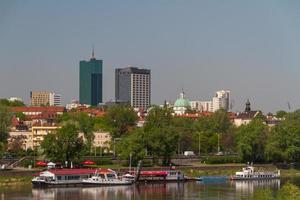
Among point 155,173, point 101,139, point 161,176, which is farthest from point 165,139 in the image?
point 101,139

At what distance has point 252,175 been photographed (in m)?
85.6

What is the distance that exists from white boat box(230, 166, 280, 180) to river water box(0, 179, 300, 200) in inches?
224

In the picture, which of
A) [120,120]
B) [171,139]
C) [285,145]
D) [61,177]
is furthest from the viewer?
[120,120]

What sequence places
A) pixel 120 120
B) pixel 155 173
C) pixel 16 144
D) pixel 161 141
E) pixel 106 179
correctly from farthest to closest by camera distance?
pixel 120 120, pixel 16 144, pixel 161 141, pixel 155 173, pixel 106 179

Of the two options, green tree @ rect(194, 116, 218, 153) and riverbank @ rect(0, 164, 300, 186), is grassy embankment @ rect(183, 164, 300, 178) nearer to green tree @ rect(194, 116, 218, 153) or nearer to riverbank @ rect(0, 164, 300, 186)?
riverbank @ rect(0, 164, 300, 186)

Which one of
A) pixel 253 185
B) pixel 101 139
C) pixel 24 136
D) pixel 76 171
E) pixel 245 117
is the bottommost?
pixel 253 185

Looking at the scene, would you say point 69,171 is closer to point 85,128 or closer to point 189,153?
point 189,153

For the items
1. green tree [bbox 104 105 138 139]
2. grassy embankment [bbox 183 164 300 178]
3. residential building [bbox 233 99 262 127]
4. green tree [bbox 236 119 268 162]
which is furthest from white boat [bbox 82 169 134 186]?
residential building [bbox 233 99 262 127]

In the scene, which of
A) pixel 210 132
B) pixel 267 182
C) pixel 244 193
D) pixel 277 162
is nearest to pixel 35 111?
pixel 210 132

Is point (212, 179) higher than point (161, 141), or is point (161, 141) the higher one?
point (161, 141)

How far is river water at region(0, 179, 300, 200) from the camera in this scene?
63969 mm

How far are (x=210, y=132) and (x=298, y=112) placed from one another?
1332 cm

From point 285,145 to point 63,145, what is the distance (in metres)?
28.1

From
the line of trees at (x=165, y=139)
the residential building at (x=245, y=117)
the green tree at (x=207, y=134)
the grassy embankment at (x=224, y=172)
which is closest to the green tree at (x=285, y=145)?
the line of trees at (x=165, y=139)
